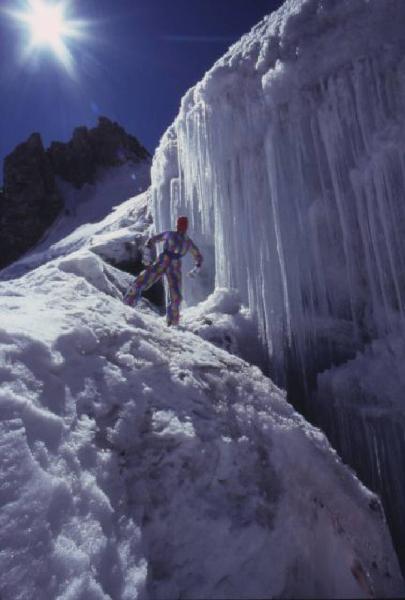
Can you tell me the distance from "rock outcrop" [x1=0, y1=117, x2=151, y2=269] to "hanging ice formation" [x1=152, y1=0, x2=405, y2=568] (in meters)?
24.1

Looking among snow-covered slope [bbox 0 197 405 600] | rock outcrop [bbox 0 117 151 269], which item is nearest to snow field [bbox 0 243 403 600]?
snow-covered slope [bbox 0 197 405 600]

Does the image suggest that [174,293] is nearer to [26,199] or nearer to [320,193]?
[320,193]

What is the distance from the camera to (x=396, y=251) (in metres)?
5.65

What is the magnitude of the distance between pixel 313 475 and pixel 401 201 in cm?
435

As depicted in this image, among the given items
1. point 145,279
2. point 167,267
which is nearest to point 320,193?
point 167,267

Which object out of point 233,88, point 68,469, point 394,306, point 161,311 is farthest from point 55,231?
point 68,469

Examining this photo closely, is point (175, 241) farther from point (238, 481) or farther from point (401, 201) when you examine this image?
point (238, 481)

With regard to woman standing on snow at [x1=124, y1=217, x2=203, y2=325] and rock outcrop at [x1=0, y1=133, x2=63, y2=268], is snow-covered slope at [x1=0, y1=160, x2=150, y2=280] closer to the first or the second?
rock outcrop at [x1=0, y1=133, x2=63, y2=268]

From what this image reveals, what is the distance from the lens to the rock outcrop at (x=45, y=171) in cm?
2897

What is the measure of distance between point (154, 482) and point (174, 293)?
404cm

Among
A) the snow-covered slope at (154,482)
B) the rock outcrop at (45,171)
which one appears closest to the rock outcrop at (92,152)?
the rock outcrop at (45,171)

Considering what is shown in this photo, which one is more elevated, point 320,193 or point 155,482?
point 320,193

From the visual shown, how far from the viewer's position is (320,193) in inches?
267

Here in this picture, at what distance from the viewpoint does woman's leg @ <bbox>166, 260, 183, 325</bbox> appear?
237 inches
